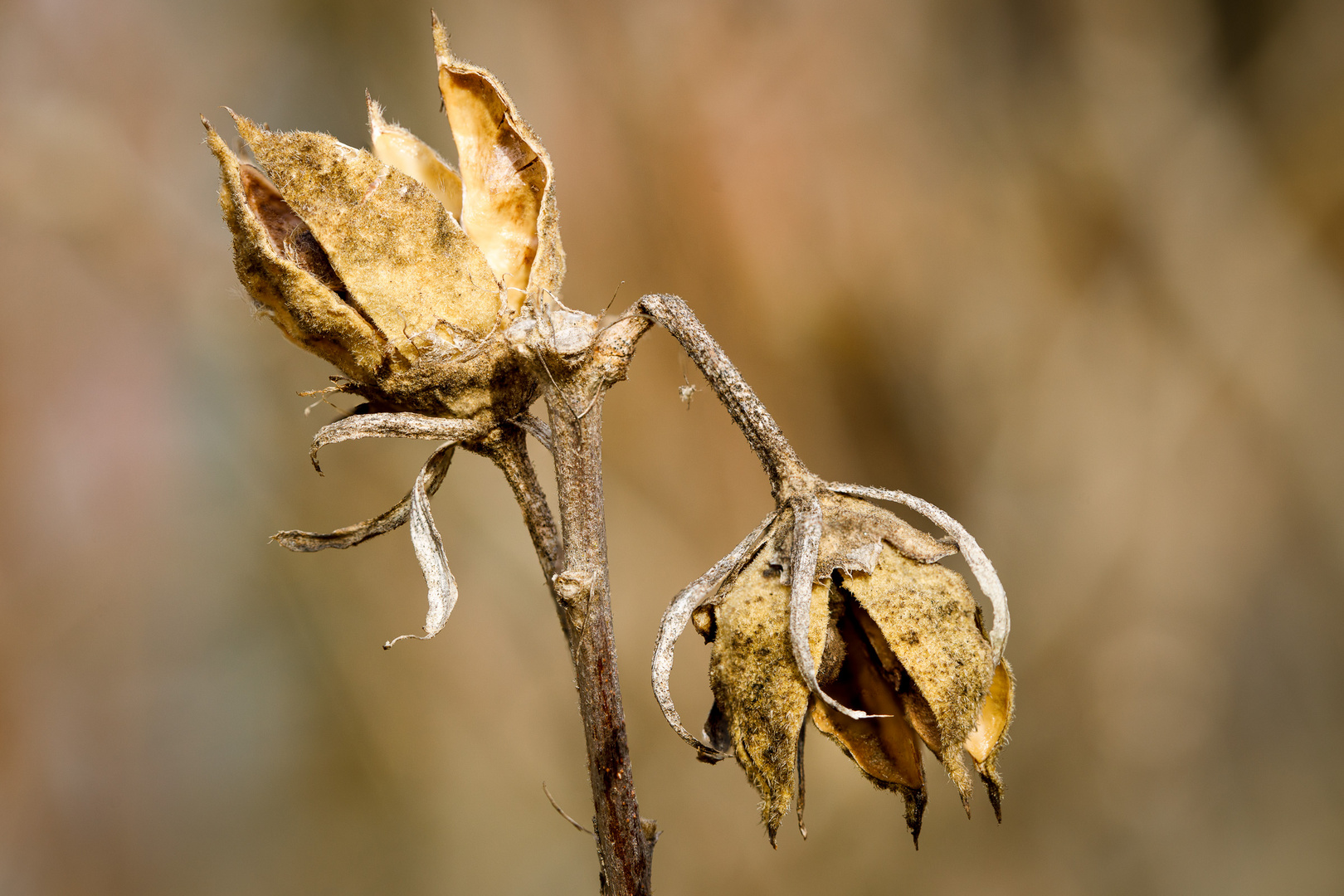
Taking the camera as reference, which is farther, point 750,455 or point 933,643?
point 750,455

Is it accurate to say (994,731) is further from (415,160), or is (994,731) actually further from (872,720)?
(415,160)

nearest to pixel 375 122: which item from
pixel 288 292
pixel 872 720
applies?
pixel 288 292

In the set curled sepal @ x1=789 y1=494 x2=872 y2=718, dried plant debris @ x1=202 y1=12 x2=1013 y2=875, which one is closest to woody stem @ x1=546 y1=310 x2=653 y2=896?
dried plant debris @ x1=202 y1=12 x2=1013 y2=875

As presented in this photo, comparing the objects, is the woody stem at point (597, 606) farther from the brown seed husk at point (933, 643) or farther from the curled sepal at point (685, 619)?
the brown seed husk at point (933, 643)

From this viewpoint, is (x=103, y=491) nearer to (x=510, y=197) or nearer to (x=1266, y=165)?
(x=510, y=197)

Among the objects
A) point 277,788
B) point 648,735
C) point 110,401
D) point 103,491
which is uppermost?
point 110,401

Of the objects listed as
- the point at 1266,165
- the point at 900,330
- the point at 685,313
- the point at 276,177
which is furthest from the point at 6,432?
the point at 1266,165
